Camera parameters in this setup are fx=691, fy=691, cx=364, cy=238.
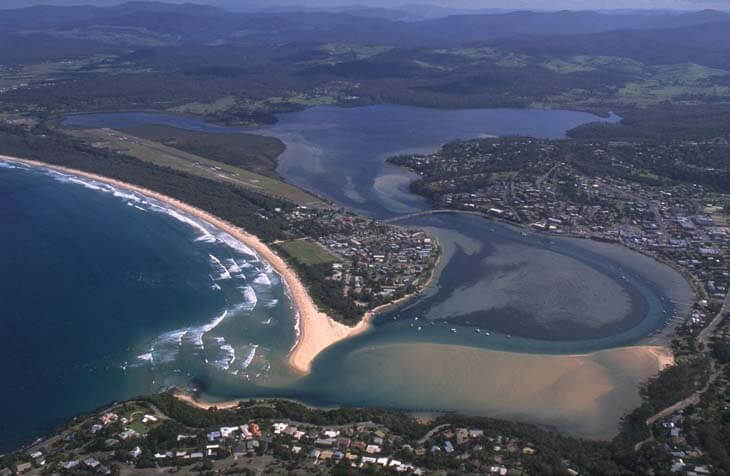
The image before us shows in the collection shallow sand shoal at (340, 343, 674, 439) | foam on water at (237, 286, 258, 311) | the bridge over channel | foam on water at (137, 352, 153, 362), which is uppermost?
the bridge over channel

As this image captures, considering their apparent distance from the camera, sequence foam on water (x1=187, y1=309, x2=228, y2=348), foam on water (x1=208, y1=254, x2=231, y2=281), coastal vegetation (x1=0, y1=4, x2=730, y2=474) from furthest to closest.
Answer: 1. foam on water (x1=208, y1=254, x2=231, y2=281)
2. foam on water (x1=187, y1=309, x2=228, y2=348)
3. coastal vegetation (x1=0, y1=4, x2=730, y2=474)

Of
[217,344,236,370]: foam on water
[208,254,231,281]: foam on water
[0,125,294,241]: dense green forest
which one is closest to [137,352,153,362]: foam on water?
[217,344,236,370]: foam on water

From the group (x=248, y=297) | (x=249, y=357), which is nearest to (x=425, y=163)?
(x=248, y=297)

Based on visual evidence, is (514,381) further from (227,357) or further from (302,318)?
(227,357)

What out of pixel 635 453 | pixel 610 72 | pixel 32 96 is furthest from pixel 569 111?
pixel 635 453

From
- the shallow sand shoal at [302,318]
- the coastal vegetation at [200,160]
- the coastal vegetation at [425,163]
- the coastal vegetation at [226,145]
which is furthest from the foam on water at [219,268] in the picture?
the coastal vegetation at [226,145]

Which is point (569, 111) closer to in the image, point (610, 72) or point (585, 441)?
point (610, 72)

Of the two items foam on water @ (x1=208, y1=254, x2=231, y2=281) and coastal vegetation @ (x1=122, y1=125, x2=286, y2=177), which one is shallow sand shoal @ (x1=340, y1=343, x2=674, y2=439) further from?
coastal vegetation @ (x1=122, y1=125, x2=286, y2=177)
